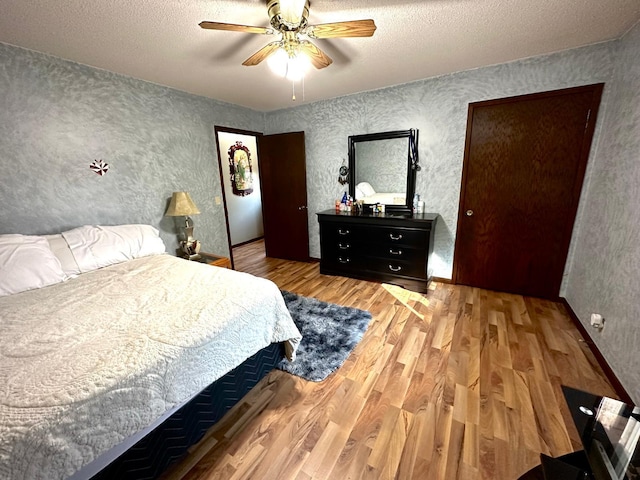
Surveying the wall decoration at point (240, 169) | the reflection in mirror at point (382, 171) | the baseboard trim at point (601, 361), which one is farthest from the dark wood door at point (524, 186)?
the wall decoration at point (240, 169)

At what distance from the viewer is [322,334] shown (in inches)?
86.2

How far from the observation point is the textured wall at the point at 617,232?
1553 millimetres

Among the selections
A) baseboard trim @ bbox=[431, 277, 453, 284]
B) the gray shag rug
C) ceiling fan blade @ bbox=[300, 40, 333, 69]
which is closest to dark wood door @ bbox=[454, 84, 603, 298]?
baseboard trim @ bbox=[431, 277, 453, 284]

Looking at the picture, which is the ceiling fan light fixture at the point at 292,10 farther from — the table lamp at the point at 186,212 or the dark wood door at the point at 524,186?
the dark wood door at the point at 524,186

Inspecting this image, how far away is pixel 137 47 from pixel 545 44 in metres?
3.10

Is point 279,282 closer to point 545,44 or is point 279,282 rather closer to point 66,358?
point 66,358

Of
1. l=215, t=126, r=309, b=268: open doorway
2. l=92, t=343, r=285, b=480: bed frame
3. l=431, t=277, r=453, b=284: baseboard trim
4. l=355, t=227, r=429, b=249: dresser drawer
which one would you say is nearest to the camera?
l=92, t=343, r=285, b=480: bed frame

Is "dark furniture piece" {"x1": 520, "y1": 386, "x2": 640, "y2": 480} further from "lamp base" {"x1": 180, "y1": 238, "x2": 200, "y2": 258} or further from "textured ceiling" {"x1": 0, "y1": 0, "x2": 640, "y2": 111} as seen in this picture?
"lamp base" {"x1": 180, "y1": 238, "x2": 200, "y2": 258}

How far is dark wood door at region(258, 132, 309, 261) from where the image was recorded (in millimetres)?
3758

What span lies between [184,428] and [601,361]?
8.62 feet

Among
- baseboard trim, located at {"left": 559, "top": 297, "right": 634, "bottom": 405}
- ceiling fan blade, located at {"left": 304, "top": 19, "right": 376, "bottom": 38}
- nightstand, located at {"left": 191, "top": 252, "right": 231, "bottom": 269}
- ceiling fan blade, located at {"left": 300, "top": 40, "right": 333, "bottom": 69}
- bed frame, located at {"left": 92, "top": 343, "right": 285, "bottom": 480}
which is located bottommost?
baseboard trim, located at {"left": 559, "top": 297, "right": 634, "bottom": 405}

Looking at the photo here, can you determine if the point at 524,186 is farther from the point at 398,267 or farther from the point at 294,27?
the point at 294,27

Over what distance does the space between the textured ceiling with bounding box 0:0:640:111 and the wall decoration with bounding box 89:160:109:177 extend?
2.54 ft

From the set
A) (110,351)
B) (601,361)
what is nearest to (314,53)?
(110,351)
